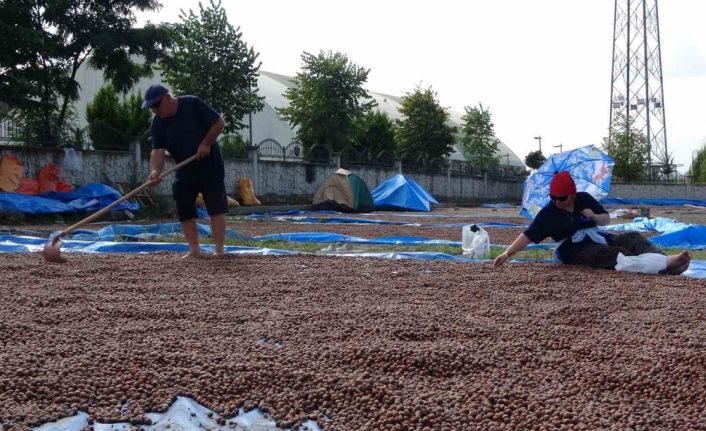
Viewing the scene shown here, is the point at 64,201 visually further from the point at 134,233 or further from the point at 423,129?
the point at 423,129

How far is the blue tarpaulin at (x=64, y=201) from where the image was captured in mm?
11156

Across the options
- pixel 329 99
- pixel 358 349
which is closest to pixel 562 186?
pixel 358 349

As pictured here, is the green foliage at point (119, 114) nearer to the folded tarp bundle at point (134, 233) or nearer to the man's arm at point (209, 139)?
the folded tarp bundle at point (134, 233)

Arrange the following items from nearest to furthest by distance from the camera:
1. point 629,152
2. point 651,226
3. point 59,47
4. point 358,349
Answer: point 358,349
point 651,226
point 59,47
point 629,152

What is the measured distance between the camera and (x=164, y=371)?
7.79ft

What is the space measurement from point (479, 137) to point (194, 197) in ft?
102

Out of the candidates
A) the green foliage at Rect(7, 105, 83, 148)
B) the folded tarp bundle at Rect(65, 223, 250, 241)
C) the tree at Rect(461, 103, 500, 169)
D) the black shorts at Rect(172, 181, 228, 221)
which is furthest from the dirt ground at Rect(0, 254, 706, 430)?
the tree at Rect(461, 103, 500, 169)

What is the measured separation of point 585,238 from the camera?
5547 millimetres

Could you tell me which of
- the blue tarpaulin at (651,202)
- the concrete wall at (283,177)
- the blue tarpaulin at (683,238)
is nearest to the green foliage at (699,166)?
the concrete wall at (283,177)

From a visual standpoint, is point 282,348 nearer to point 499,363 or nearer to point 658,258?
point 499,363

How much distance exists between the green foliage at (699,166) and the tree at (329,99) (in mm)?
22830

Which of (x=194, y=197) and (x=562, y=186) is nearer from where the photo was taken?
(x=562, y=186)

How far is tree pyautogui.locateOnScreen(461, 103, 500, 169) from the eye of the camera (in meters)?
34.8

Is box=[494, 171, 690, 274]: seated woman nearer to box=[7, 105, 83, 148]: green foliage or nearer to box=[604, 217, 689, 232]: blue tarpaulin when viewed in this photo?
box=[604, 217, 689, 232]: blue tarpaulin
